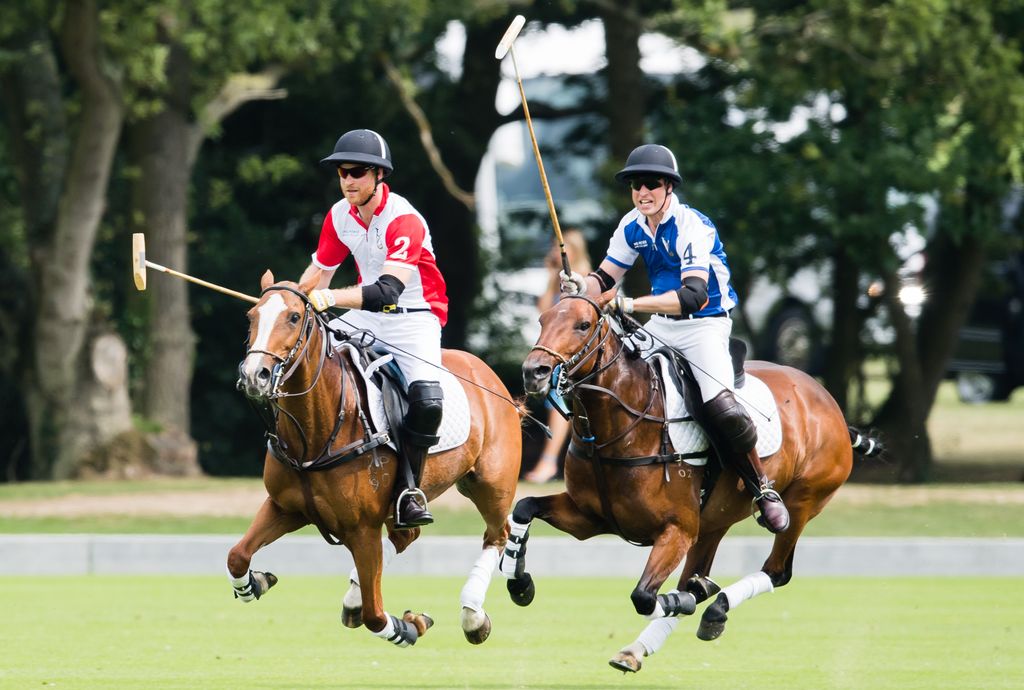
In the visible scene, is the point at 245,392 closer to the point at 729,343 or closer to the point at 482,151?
the point at 729,343

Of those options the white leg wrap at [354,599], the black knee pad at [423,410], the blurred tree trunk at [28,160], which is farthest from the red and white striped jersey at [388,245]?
the blurred tree trunk at [28,160]

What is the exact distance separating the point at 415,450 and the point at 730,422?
1.43 meters

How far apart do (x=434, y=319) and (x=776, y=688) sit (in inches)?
93.5

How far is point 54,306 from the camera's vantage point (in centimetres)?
1684

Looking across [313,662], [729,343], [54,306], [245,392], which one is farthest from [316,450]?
[54,306]

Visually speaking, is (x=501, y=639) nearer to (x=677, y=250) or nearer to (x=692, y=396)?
(x=692, y=396)

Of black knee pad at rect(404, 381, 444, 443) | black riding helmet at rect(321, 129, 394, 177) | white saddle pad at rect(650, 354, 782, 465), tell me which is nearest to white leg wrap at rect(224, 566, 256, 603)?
black knee pad at rect(404, 381, 444, 443)

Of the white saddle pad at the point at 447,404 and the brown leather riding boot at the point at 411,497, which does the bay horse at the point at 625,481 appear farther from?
the white saddle pad at the point at 447,404

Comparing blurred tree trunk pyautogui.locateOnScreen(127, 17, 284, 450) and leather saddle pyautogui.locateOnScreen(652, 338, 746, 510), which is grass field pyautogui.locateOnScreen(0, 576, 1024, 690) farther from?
blurred tree trunk pyautogui.locateOnScreen(127, 17, 284, 450)

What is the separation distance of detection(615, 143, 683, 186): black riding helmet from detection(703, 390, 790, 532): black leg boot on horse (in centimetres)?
103

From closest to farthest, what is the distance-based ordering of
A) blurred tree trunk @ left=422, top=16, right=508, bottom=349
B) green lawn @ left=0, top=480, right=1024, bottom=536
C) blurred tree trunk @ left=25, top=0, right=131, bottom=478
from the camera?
green lawn @ left=0, top=480, right=1024, bottom=536
blurred tree trunk @ left=25, top=0, right=131, bottom=478
blurred tree trunk @ left=422, top=16, right=508, bottom=349

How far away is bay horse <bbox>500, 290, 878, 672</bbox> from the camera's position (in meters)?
7.12

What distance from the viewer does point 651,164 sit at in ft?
24.7

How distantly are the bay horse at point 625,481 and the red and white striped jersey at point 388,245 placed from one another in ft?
2.78
